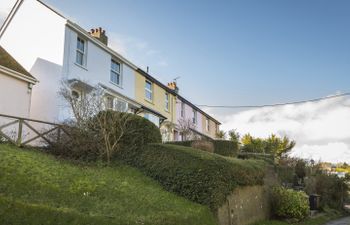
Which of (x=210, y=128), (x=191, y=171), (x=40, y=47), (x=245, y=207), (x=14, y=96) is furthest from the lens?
(x=210, y=128)

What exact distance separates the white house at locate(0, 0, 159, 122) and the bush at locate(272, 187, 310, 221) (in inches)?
371

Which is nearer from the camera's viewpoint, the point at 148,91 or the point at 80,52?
the point at 80,52

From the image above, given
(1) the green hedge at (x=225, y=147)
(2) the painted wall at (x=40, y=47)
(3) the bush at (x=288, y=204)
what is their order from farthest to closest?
(1) the green hedge at (x=225, y=147) < (2) the painted wall at (x=40, y=47) < (3) the bush at (x=288, y=204)

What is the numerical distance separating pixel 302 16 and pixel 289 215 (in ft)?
32.1

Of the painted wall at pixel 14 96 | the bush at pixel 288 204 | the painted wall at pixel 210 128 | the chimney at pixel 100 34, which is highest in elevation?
the chimney at pixel 100 34

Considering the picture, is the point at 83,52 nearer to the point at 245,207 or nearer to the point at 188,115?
the point at 245,207

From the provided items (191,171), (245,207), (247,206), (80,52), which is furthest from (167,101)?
(191,171)

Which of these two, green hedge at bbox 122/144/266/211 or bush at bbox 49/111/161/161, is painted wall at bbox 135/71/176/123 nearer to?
bush at bbox 49/111/161/161

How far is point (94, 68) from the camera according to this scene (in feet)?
77.5

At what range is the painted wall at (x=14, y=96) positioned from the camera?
18.2 metres

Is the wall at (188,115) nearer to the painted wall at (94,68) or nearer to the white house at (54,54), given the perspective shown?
the painted wall at (94,68)

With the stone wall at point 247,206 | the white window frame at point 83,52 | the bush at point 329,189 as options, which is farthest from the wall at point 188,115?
the stone wall at point 247,206

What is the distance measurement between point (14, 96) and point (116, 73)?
8.74m

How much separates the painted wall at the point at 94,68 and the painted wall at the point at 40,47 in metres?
0.48
